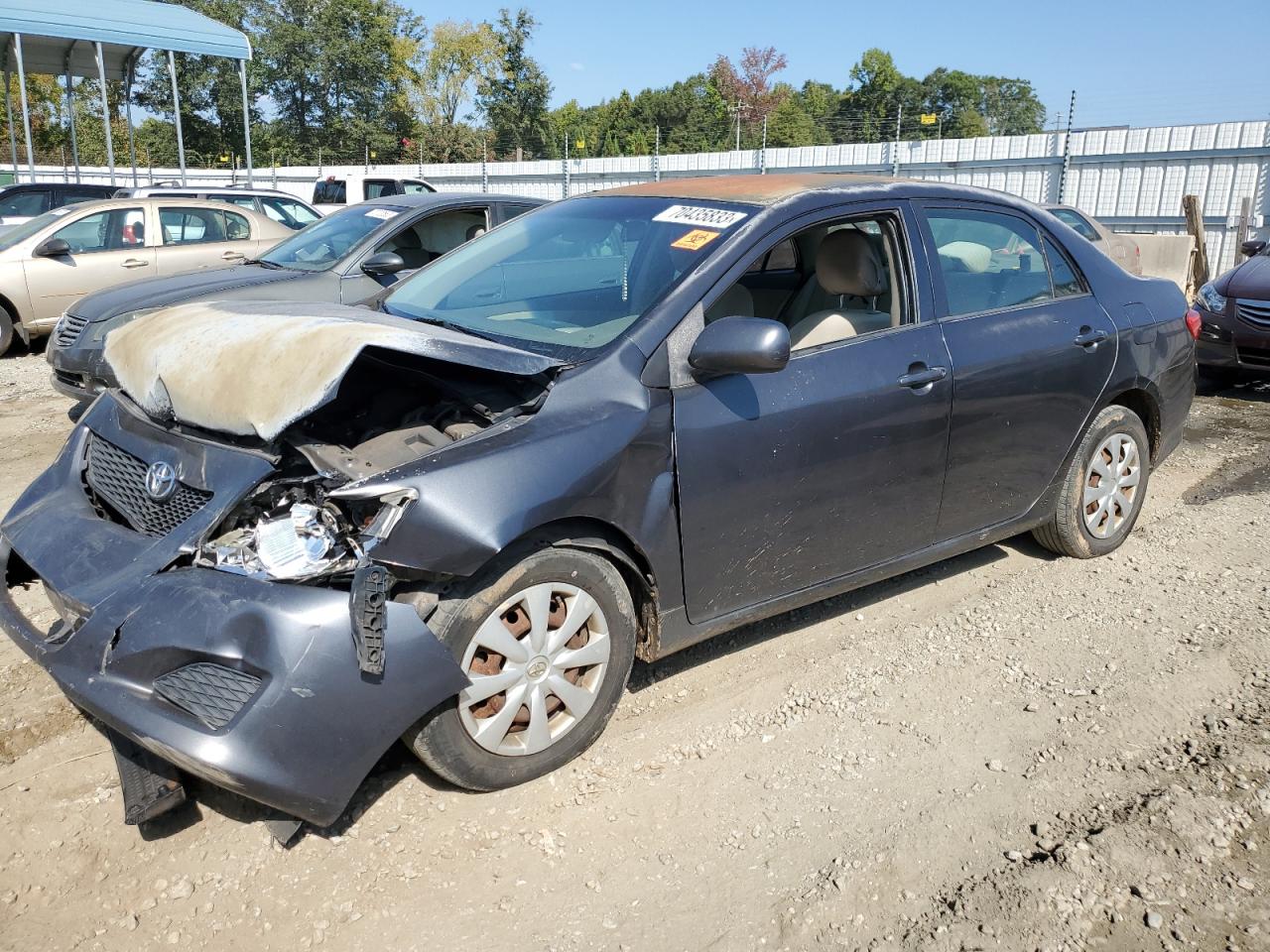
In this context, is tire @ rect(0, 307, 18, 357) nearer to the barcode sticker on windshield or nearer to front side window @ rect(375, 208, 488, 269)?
front side window @ rect(375, 208, 488, 269)

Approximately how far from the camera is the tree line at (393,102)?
53.4 meters

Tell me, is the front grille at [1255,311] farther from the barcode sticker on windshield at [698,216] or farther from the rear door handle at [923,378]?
the barcode sticker on windshield at [698,216]

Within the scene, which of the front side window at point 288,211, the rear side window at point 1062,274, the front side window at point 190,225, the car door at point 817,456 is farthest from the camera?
the front side window at point 288,211

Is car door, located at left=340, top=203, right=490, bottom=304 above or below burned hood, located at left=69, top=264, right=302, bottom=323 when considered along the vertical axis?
above

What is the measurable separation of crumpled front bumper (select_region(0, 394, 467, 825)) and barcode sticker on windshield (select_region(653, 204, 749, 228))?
1795 mm

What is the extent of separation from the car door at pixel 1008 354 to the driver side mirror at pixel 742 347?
3.54 feet

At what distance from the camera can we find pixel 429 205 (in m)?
7.90

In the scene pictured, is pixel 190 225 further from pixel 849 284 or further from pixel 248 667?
pixel 248 667

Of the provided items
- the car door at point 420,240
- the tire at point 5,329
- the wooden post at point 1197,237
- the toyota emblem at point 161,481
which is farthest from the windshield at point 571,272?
the wooden post at point 1197,237

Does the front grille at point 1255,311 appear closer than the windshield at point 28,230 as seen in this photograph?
Yes

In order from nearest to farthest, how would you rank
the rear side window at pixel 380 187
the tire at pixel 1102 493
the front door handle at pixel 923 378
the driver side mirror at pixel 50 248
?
the front door handle at pixel 923 378, the tire at pixel 1102 493, the driver side mirror at pixel 50 248, the rear side window at pixel 380 187

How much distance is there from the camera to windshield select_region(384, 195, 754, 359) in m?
3.39

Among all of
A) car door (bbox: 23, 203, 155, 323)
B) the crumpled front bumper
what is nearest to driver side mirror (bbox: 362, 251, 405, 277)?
the crumpled front bumper

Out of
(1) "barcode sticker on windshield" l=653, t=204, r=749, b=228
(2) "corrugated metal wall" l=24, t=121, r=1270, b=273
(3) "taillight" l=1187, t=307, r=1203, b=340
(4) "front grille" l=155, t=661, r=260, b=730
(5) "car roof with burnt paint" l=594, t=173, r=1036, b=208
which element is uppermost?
(2) "corrugated metal wall" l=24, t=121, r=1270, b=273
